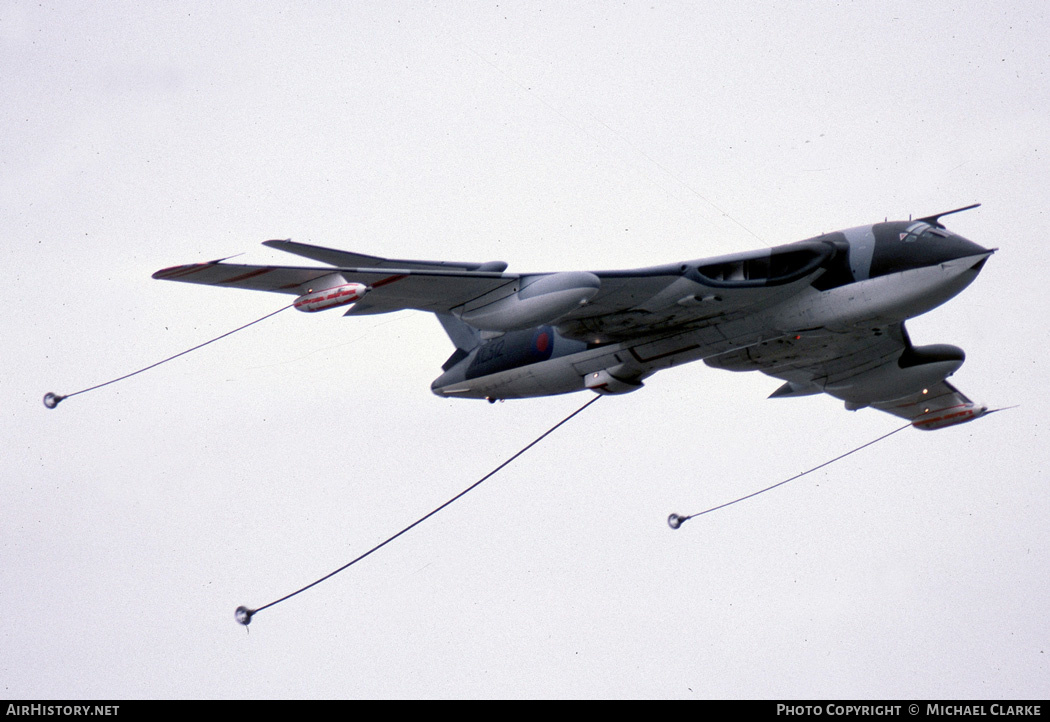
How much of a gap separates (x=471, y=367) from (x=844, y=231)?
Answer: 9.79 metres

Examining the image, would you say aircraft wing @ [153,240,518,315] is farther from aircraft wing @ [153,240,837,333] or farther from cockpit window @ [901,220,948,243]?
cockpit window @ [901,220,948,243]

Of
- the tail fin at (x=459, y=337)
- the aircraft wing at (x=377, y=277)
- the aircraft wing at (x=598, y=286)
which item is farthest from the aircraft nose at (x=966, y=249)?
the tail fin at (x=459, y=337)

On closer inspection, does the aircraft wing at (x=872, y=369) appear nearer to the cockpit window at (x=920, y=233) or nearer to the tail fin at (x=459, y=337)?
the cockpit window at (x=920, y=233)

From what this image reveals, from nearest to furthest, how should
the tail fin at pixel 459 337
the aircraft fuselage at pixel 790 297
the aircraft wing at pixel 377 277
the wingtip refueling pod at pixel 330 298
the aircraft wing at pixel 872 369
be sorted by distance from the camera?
the wingtip refueling pod at pixel 330 298 → the aircraft wing at pixel 377 277 → the aircraft fuselage at pixel 790 297 → the aircraft wing at pixel 872 369 → the tail fin at pixel 459 337

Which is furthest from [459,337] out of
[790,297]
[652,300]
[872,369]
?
[872,369]

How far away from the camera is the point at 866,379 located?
3491 cm

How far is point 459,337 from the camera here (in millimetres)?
34062

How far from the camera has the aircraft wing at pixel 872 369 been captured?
31875 millimetres

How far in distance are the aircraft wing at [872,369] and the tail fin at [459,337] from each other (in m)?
5.93

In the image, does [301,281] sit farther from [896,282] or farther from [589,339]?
[896,282]

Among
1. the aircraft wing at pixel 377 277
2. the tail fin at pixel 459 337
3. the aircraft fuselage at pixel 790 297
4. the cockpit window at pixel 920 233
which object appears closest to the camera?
the aircraft wing at pixel 377 277

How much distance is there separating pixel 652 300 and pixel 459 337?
7223 millimetres
